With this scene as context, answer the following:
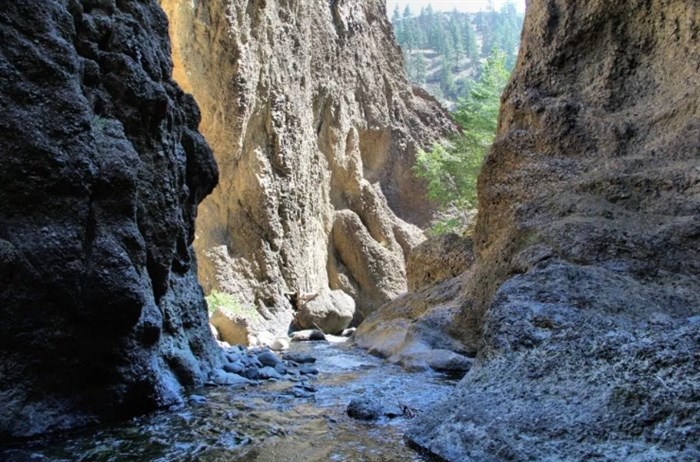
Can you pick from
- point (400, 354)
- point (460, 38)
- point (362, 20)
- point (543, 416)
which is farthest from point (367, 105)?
point (460, 38)

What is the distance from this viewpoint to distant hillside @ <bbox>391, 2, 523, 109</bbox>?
87.2 meters

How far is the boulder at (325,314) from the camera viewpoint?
1925cm

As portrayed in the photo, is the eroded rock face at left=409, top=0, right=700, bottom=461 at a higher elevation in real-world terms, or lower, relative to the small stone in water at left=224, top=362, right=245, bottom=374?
higher

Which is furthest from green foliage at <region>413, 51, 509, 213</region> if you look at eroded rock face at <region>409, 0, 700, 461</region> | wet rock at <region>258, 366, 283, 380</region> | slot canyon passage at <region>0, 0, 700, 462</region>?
wet rock at <region>258, 366, 283, 380</region>

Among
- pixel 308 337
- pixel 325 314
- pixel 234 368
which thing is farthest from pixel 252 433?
pixel 325 314

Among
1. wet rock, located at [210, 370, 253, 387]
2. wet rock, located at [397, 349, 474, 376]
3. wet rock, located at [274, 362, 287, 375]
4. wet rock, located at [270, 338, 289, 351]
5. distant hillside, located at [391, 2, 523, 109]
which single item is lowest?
wet rock, located at [270, 338, 289, 351]

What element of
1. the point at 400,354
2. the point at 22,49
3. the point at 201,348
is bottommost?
the point at 400,354

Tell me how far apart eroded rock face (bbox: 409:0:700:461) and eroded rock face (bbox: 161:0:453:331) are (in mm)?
11301

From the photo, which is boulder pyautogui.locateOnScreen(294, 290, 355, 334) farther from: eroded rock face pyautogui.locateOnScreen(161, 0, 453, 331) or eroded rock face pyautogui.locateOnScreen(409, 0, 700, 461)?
eroded rock face pyautogui.locateOnScreen(409, 0, 700, 461)

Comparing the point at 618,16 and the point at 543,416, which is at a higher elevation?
the point at 618,16

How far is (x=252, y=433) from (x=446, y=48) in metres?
101

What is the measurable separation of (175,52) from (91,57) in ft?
45.5

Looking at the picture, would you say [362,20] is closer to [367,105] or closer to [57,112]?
[367,105]

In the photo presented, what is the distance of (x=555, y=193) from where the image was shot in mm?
8148
